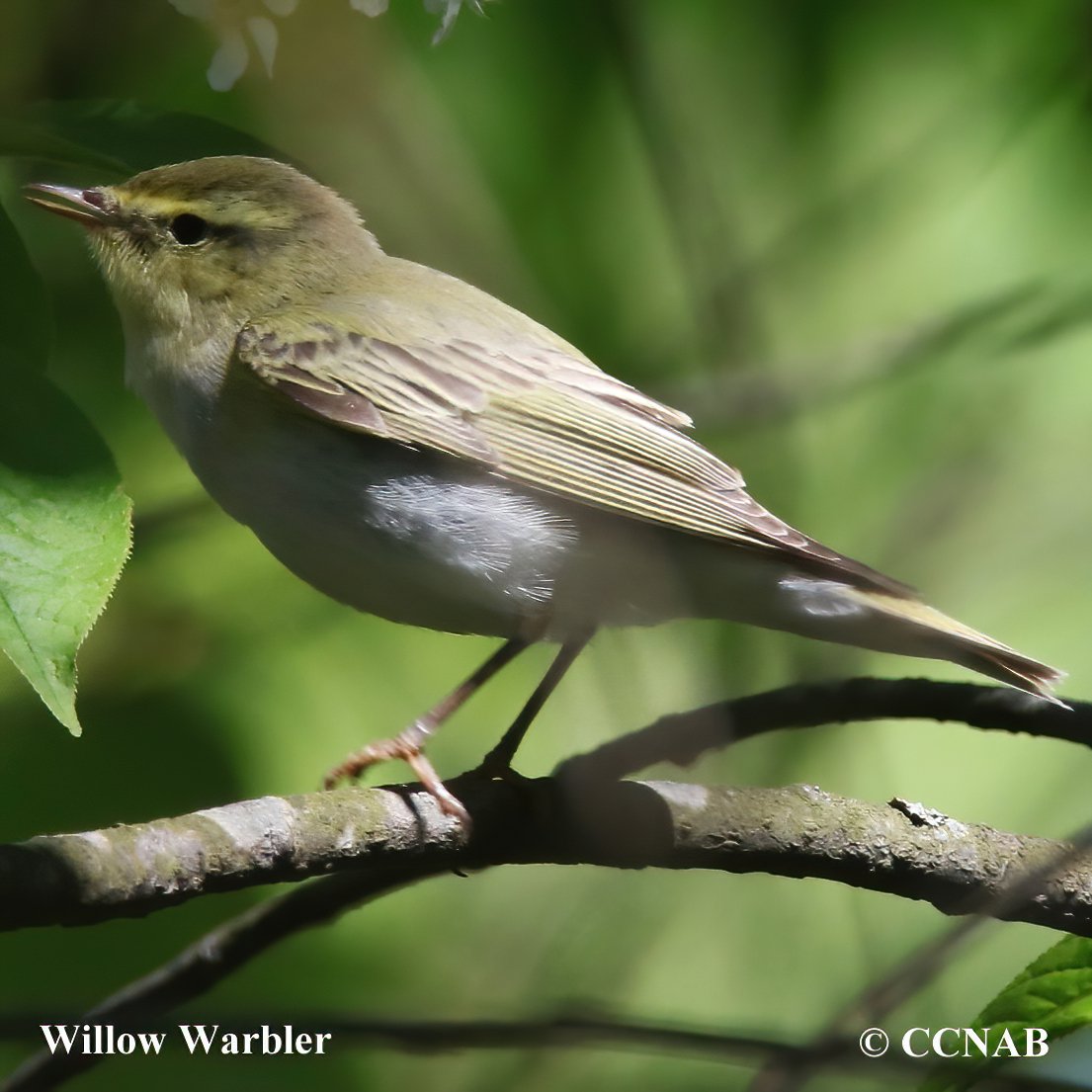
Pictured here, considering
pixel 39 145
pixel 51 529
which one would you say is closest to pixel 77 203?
pixel 39 145

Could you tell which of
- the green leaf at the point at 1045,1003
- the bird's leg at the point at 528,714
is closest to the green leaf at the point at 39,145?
the bird's leg at the point at 528,714

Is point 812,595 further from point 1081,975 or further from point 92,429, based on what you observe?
point 92,429

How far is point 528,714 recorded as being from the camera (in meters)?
2.95

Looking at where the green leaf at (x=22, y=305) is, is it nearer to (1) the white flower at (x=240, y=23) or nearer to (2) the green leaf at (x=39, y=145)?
(2) the green leaf at (x=39, y=145)

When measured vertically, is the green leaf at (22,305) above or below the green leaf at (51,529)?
above

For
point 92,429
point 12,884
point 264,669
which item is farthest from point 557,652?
point 12,884

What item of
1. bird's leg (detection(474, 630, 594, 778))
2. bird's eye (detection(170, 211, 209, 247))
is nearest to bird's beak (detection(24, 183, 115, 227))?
bird's eye (detection(170, 211, 209, 247))

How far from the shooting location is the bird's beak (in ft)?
9.05

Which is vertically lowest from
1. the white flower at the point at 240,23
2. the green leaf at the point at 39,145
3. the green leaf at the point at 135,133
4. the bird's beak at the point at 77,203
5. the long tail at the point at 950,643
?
the long tail at the point at 950,643

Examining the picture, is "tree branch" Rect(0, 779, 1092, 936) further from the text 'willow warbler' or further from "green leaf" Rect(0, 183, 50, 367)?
"green leaf" Rect(0, 183, 50, 367)

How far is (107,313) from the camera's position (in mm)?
3617

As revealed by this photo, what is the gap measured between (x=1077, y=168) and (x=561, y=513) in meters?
2.34

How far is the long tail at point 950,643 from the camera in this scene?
2.59 meters

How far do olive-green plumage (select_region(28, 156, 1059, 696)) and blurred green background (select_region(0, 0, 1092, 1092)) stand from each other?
0.15 m
